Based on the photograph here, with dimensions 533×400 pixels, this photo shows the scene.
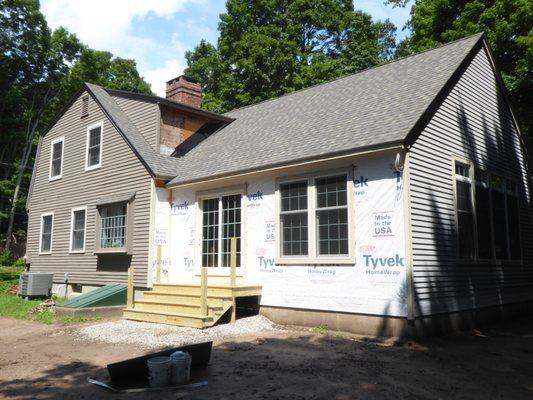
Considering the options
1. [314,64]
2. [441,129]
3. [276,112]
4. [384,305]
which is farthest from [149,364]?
[314,64]

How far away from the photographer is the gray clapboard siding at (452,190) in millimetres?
9078

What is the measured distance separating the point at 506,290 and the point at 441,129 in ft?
15.3

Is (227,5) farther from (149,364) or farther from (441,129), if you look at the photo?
(149,364)

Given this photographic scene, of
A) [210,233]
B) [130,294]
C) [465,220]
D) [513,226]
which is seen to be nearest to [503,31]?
[513,226]

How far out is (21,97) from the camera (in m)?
35.7

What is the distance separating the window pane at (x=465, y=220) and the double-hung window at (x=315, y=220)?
2.71 meters

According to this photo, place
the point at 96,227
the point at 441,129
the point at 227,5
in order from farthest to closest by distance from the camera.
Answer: the point at 227,5 → the point at 96,227 → the point at 441,129

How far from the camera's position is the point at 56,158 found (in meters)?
18.1

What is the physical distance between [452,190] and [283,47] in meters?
23.2

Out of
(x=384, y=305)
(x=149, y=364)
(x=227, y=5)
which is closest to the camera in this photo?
(x=149, y=364)

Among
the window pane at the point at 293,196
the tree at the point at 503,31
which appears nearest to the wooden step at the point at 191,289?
the window pane at the point at 293,196

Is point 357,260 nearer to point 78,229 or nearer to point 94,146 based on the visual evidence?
point 94,146

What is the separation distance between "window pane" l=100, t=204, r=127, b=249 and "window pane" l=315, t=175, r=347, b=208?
21.9 ft

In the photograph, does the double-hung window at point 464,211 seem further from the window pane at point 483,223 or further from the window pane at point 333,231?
the window pane at point 333,231
